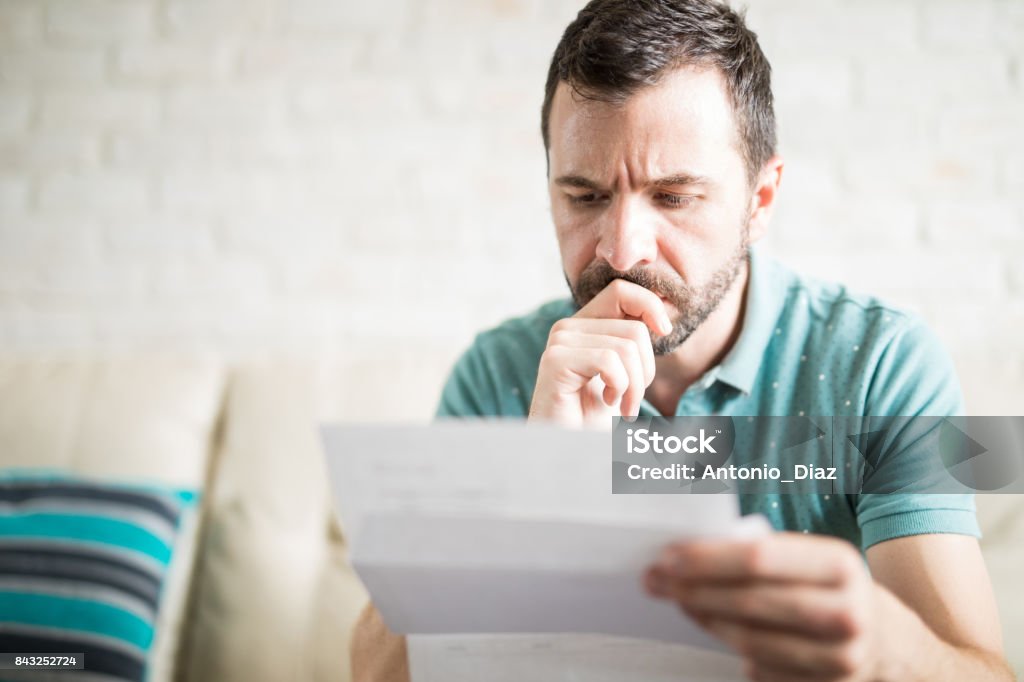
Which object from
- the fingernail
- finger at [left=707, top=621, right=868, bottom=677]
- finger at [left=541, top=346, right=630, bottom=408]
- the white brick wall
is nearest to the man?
finger at [left=541, top=346, right=630, bottom=408]

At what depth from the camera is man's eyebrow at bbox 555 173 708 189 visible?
106 cm

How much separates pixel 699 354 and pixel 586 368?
34cm

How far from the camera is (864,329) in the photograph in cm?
115

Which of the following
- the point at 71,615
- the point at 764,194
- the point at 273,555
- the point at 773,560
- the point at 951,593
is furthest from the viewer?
the point at 273,555

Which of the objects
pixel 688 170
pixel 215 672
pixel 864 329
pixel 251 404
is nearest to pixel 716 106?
pixel 688 170

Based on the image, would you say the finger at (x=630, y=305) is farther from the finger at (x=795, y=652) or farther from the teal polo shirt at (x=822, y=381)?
the finger at (x=795, y=652)

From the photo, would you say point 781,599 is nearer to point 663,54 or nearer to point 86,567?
point 663,54

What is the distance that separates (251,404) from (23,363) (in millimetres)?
556

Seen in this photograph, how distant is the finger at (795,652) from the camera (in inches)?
23.1

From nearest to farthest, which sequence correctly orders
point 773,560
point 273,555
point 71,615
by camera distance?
point 773,560, point 71,615, point 273,555

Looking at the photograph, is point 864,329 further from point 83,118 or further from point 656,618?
point 83,118

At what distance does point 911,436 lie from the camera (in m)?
1.05

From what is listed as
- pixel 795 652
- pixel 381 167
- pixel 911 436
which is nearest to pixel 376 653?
pixel 795 652
